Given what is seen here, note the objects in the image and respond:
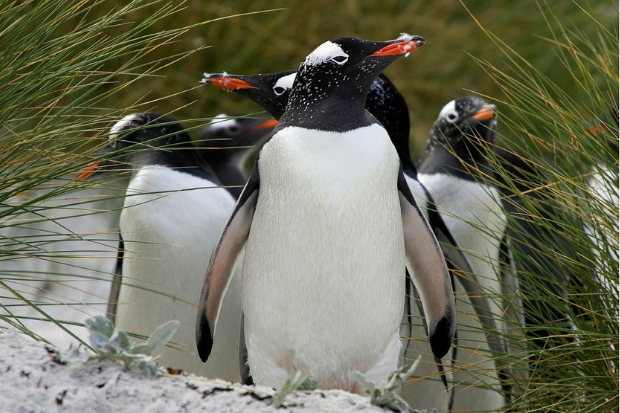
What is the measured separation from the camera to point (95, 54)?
5.53ft

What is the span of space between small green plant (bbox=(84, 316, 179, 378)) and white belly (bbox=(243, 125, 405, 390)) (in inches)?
14.1

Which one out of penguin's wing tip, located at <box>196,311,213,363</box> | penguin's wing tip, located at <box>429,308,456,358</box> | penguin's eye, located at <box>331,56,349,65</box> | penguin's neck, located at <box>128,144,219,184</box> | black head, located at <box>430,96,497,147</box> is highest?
penguin's eye, located at <box>331,56,349,65</box>

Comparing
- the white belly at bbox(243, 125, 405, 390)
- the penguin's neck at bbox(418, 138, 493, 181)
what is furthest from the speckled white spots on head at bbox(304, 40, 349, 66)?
the penguin's neck at bbox(418, 138, 493, 181)

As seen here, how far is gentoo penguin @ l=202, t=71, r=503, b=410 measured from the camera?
7.11 ft

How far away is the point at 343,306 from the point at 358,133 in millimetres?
367

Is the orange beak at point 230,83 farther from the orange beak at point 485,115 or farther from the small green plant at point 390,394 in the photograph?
the small green plant at point 390,394

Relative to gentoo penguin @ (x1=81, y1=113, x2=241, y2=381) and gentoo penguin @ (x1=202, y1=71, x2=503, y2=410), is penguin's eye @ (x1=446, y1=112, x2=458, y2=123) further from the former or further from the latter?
gentoo penguin @ (x1=81, y1=113, x2=241, y2=381)

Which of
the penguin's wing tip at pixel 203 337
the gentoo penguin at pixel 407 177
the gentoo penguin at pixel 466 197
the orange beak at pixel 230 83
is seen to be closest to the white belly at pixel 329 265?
the penguin's wing tip at pixel 203 337

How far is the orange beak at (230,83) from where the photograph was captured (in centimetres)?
212

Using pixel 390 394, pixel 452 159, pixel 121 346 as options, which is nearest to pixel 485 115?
pixel 452 159

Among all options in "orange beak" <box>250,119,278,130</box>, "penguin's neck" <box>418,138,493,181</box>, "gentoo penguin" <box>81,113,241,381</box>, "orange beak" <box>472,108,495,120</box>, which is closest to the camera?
"gentoo penguin" <box>81,113,241,381</box>

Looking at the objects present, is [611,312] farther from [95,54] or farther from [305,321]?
[95,54]

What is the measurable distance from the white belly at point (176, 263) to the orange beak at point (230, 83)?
0.95 ft

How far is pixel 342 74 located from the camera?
5.80 ft
